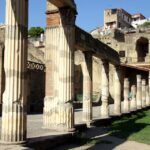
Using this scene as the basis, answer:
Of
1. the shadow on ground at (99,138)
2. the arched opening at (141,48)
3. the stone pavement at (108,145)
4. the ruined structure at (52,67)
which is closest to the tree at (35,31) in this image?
the arched opening at (141,48)

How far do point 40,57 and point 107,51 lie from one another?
15.3 m

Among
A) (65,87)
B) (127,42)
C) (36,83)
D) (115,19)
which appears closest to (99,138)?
(65,87)

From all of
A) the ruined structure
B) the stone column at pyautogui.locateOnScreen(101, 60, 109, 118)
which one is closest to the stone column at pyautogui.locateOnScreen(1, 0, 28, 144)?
the ruined structure

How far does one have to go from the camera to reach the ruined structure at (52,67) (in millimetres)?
6141

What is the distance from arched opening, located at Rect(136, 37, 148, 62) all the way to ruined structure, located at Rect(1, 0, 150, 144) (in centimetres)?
2362

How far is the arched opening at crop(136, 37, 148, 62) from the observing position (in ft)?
125

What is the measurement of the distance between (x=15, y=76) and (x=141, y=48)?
115 ft

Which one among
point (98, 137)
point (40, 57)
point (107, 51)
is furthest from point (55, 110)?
point (40, 57)

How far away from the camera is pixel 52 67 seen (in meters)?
9.12

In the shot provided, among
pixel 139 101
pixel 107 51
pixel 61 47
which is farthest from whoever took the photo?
pixel 139 101

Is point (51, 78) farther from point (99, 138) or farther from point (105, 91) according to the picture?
point (105, 91)

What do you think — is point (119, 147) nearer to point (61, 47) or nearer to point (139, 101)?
point (61, 47)

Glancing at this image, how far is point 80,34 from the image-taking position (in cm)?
1040

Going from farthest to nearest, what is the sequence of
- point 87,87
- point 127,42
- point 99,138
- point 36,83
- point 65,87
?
point 127,42 < point 36,83 < point 87,87 < point 99,138 < point 65,87
